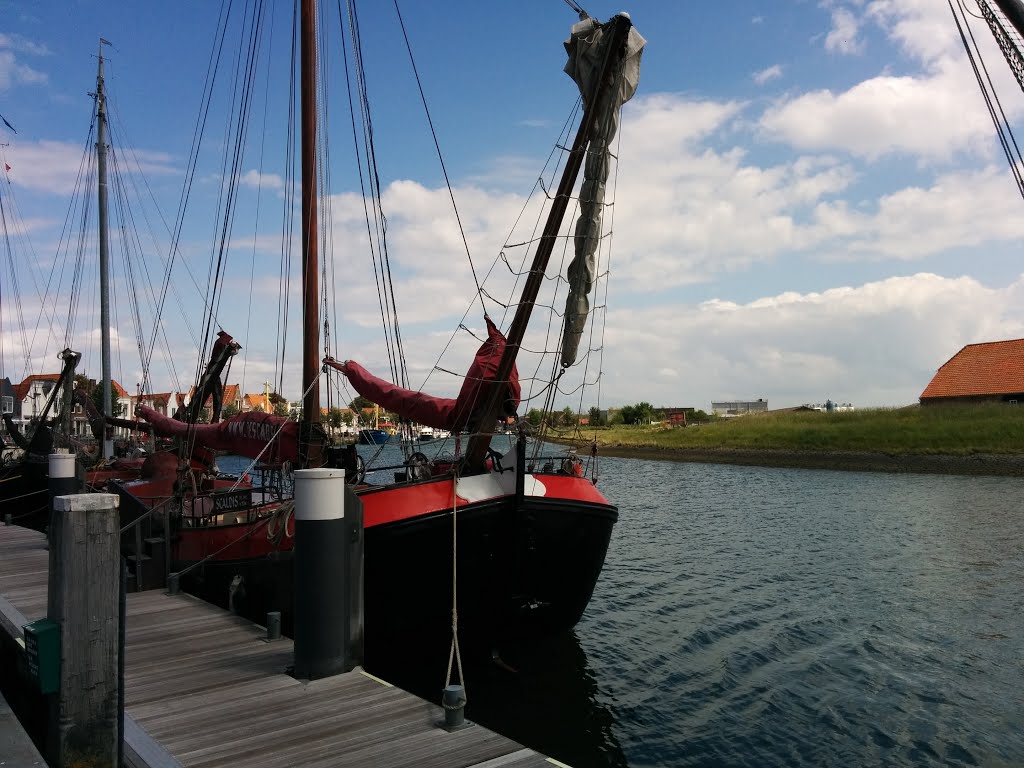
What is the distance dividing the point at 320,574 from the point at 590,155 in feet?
19.6

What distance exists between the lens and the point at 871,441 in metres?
48.5

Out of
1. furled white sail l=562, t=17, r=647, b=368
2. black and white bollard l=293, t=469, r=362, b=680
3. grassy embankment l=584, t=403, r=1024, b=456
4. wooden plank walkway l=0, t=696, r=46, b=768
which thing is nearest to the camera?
wooden plank walkway l=0, t=696, r=46, b=768

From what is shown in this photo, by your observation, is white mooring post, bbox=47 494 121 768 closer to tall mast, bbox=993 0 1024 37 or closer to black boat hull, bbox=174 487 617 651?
black boat hull, bbox=174 487 617 651

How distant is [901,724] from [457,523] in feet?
18.5

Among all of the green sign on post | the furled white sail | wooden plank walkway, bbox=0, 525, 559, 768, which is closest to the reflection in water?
wooden plank walkway, bbox=0, 525, 559, 768

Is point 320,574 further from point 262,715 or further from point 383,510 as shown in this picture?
point 383,510

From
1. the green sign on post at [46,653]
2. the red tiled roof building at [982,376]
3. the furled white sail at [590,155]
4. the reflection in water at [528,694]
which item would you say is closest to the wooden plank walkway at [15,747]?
the green sign on post at [46,653]

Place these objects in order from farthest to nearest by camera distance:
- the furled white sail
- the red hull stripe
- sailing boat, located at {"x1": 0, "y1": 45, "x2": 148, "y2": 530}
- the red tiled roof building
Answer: the red tiled roof building < sailing boat, located at {"x1": 0, "y1": 45, "x2": 148, "y2": 530} < the furled white sail < the red hull stripe

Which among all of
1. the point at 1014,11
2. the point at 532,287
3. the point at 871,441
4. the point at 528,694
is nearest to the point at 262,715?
the point at 528,694

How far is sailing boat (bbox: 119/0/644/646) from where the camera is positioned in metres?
9.12

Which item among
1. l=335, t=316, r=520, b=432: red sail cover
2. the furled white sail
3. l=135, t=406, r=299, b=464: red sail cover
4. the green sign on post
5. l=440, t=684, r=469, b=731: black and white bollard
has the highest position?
the furled white sail

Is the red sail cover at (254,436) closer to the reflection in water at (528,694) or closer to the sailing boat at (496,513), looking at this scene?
the sailing boat at (496,513)

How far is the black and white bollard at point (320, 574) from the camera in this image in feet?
20.4

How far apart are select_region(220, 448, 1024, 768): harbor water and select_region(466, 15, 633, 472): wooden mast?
106 inches
